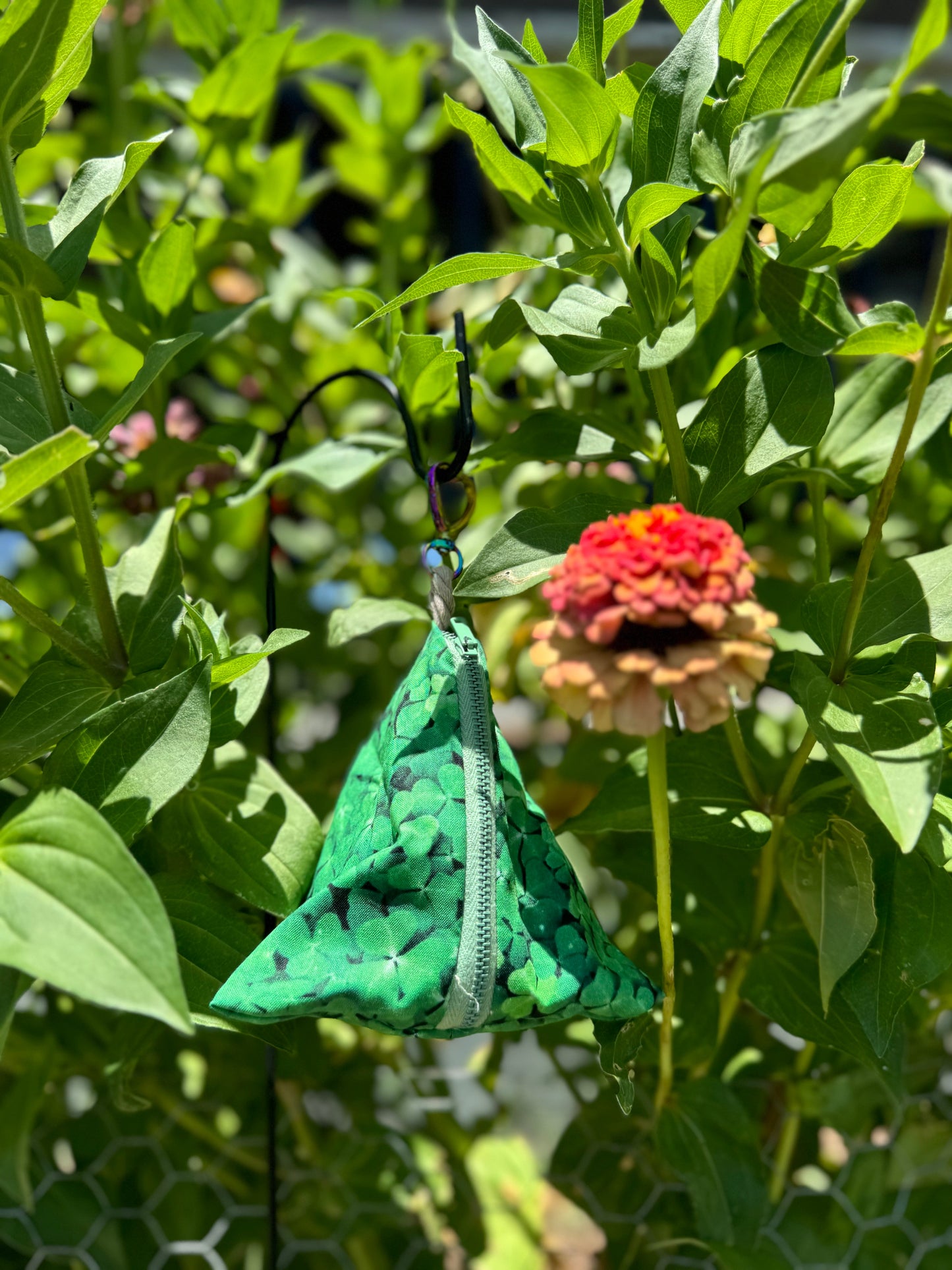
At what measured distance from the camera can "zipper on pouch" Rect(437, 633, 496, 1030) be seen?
1.24ft

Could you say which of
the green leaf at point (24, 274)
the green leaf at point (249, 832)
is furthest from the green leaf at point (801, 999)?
the green leaf at point (24, 274)

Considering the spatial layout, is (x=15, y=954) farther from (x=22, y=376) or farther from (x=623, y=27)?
(x=623, y=27)

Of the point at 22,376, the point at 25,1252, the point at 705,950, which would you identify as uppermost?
the point at 22,376

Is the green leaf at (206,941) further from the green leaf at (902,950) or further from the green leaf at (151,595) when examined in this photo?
the green leaf at (902,950)

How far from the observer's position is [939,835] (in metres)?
0.40

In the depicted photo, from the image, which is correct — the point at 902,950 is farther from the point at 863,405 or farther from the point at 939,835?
the point at 863,405

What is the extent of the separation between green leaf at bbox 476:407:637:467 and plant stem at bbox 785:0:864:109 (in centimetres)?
17

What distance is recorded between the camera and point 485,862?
0.39m

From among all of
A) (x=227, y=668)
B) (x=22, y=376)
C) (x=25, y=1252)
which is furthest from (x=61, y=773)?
(x=25, y=1252)

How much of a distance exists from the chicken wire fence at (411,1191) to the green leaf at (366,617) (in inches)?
12.8

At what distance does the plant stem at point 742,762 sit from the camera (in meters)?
0.45

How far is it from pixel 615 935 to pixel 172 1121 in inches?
12.6

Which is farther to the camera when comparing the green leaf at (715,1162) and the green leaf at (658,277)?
the green leaf at (715,1162)

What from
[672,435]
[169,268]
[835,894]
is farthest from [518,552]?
[169,268]
